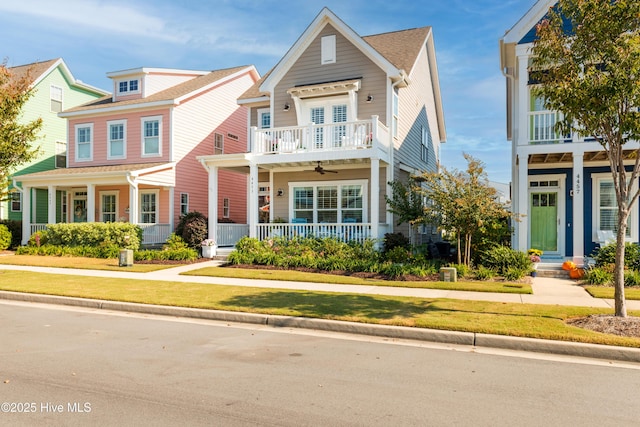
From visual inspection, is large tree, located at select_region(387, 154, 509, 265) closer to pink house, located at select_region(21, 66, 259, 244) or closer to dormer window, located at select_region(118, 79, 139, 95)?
pink house, located at select_region(21, 66, 259, 244)

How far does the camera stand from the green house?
26.5 m

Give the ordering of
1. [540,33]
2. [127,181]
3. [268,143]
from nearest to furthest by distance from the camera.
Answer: [540,33] < [268,143] < [127,181]

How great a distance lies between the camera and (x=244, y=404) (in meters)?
4.46

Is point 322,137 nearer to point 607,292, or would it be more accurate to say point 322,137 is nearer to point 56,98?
point 607,292

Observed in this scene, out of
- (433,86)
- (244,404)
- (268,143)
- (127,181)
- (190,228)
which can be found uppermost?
(433,86)

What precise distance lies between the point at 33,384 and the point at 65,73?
94.3ft

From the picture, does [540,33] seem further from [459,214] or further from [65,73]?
[65,73]

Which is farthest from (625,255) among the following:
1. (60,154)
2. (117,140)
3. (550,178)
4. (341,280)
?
(60,154)

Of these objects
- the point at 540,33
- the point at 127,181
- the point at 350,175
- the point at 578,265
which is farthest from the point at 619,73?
the point at 127,181

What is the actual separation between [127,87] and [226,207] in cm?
818

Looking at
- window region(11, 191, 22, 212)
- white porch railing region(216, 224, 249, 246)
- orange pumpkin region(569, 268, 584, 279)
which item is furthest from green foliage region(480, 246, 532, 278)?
window region(11, 191, 22, 212)

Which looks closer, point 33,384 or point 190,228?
point 33,384

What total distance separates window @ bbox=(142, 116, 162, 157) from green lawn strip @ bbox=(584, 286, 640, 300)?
1883cm

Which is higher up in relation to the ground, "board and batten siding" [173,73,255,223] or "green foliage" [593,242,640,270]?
"board and batten siding" [173,73,255,223]
